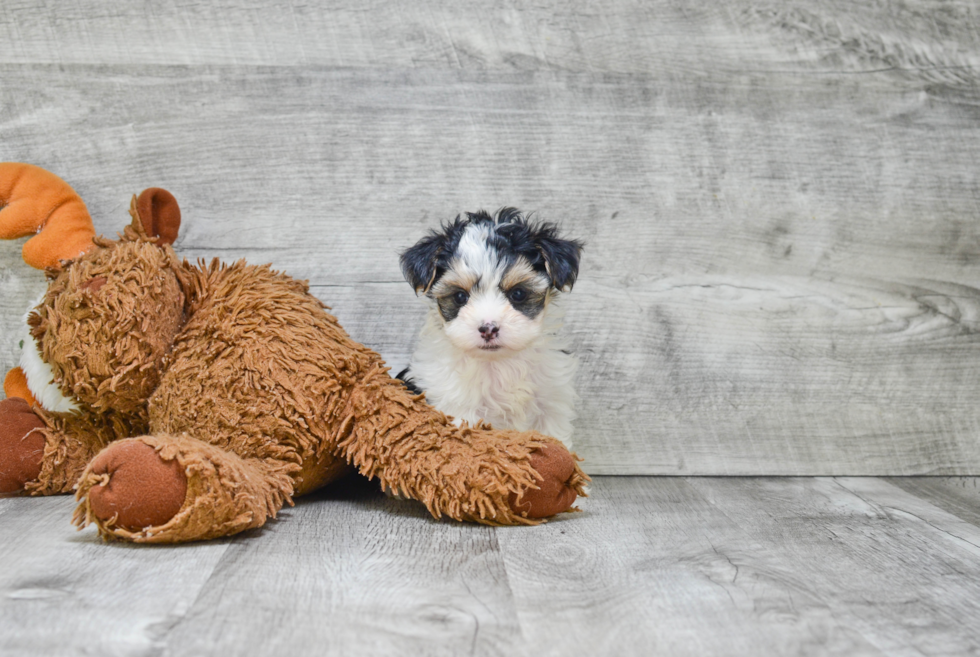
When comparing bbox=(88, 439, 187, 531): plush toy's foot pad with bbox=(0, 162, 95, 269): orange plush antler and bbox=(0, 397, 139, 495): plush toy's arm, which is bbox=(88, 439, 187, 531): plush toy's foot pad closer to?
bbox=(0, 397, 139, 495): plush toy's arm

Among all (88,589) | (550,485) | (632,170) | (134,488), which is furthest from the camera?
(632,170)

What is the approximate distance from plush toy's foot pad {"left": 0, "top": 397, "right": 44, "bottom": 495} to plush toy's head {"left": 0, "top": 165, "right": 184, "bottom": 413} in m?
0.19

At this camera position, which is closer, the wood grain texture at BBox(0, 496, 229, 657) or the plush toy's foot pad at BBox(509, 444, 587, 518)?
the wood grain texture at BBox(0, 496, 229, 657)

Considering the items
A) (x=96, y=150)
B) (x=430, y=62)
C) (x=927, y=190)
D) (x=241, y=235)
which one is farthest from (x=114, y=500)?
(x=927, y=190)

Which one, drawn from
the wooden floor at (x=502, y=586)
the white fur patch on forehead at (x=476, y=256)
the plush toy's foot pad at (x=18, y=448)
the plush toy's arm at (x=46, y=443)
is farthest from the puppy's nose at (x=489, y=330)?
the plush toy's foot pad at (x=18, y=448)

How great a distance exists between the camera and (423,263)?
2.15m

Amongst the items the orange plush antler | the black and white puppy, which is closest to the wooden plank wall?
the orange plush antler

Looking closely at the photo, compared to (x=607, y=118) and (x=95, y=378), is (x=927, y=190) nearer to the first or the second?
(x=607, y=118)

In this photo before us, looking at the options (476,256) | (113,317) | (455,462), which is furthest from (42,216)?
(455,462)

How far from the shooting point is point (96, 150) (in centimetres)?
256

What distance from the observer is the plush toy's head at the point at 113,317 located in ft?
6.40

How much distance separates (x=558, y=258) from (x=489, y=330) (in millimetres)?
271

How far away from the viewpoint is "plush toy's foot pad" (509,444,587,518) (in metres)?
1.92

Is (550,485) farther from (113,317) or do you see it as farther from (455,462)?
(113,317)
